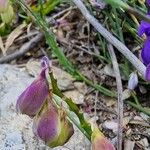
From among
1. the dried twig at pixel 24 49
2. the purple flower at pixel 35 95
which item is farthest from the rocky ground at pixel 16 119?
the purple flower at pixel 35 95

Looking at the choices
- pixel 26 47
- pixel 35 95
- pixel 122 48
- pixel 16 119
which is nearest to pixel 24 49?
pixel 26 47

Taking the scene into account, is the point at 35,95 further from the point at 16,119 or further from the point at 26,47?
the point at 26,47

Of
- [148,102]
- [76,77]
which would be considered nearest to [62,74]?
[76,77]

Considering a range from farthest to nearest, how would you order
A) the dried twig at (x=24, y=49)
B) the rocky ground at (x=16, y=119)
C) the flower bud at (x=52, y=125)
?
the dried twig at (x=24, y=49), the rocky ground at (x=16, y=119), the flower bud at (x=52, y=125)

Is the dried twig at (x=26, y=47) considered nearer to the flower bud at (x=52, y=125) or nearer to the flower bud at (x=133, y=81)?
the flower bud at (x=133, y=81)

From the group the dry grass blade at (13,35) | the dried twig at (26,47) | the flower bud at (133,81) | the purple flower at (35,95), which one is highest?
the purple flower at (35,95)

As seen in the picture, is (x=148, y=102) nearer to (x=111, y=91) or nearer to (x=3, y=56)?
(x=111, y=91)
